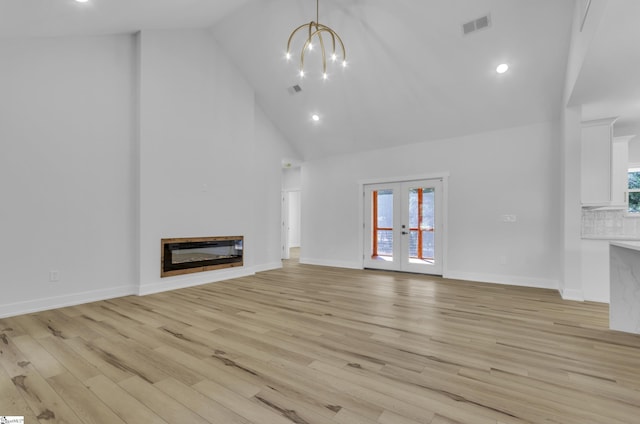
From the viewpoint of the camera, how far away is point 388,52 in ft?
16.6

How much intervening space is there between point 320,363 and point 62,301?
12.3ft

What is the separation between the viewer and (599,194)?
4391mm

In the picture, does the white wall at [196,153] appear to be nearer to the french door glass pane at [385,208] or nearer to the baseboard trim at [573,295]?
the french door glass pane at [385,208]

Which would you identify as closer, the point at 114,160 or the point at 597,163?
the point at 597,163

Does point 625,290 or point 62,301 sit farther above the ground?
point 625,290

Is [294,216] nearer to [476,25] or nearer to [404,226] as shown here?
[404,226]

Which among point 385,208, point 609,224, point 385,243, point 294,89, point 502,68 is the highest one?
point 294,89

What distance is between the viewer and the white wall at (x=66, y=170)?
12.1 feet

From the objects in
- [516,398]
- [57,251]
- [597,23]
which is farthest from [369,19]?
[57,251]

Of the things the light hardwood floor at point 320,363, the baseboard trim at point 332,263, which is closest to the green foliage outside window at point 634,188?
the light hardwood floor at point 320,363

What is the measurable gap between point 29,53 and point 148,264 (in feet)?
10.1

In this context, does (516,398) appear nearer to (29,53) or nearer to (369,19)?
(369,19)

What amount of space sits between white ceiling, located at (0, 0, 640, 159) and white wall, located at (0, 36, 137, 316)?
0.41 meters

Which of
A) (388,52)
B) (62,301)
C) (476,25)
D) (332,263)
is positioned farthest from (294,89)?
(62,301)
